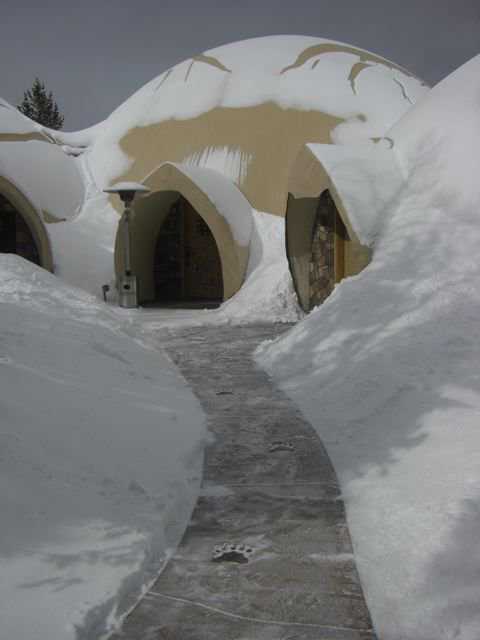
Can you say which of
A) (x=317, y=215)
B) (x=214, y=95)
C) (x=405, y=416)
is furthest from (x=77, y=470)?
(x=214, y=95)

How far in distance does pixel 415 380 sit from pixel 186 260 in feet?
39.9

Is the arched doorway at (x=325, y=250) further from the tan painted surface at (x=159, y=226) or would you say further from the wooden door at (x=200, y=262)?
the wooden door at (x=200, y=262)

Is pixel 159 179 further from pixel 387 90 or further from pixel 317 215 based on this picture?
pixel 387 90

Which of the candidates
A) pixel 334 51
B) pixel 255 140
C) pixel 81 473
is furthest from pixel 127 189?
pixel 81 473

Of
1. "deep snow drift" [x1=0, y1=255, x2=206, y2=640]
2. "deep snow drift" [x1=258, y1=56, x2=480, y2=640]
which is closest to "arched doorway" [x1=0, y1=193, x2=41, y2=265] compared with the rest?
"deep snow drift" [x1=258, y1=56, x2=480, y2=640]

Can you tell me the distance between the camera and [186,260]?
16.6 meters

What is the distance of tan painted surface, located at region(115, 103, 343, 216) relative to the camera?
14109 mm

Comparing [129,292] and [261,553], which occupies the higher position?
[261,553]

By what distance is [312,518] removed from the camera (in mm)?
Result: 3346

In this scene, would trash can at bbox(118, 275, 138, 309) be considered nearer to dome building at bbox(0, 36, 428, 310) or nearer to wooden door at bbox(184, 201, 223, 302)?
dome building at bbox(0, 36, 428, 310)

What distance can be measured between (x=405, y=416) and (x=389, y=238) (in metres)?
3.64

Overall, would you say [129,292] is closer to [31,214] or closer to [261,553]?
[31,214]

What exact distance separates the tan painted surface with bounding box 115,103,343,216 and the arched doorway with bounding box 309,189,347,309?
2908 millimetres

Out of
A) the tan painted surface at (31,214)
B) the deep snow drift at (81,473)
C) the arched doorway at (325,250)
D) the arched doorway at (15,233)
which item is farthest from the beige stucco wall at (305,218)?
the arched doorway at (15,233)
